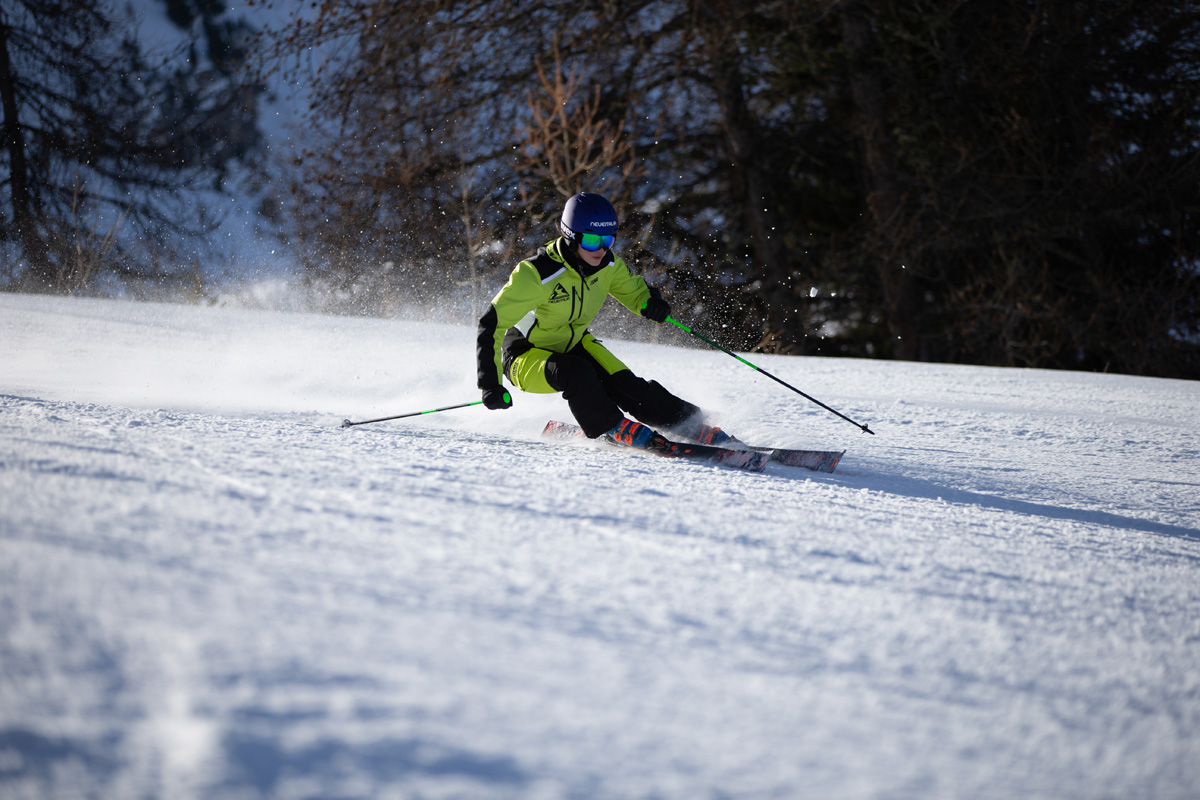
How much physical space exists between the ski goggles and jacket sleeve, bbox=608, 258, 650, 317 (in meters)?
0.31

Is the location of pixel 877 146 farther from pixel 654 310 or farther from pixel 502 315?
pixel 502 315

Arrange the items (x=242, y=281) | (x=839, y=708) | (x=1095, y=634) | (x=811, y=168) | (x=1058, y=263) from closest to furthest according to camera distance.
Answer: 1. (x=839, y=708)
2. (x=1095, y=634)
3. (x=242, y=281)
4. (x=1058, y=263)
5. (x=811, y=168)

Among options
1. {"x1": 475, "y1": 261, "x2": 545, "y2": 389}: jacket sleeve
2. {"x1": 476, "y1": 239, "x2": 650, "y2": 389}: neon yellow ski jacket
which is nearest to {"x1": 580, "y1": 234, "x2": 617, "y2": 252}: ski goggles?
{"x1": 476, "y1": 239, "x2": 650, "y2": 389}: neon yellow ski jacket

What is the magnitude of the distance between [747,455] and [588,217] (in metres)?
1.27

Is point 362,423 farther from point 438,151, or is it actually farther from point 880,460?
point 438,151

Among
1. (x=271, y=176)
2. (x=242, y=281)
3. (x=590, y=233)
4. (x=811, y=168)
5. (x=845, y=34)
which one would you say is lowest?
(x=590, y=233)

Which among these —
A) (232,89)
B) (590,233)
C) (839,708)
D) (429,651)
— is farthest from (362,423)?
(232,89)

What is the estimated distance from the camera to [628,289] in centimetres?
428

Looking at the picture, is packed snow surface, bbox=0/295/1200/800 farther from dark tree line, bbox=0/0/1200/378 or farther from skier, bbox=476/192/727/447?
dark tree line, bbox=0/0/1200/378

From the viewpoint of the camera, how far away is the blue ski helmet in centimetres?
379

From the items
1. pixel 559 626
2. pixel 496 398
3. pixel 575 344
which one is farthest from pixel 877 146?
pixel 559 626

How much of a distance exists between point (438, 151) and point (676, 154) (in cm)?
345

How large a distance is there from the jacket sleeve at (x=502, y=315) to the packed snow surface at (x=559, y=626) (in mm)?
424

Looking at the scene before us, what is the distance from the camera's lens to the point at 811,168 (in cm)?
1363
